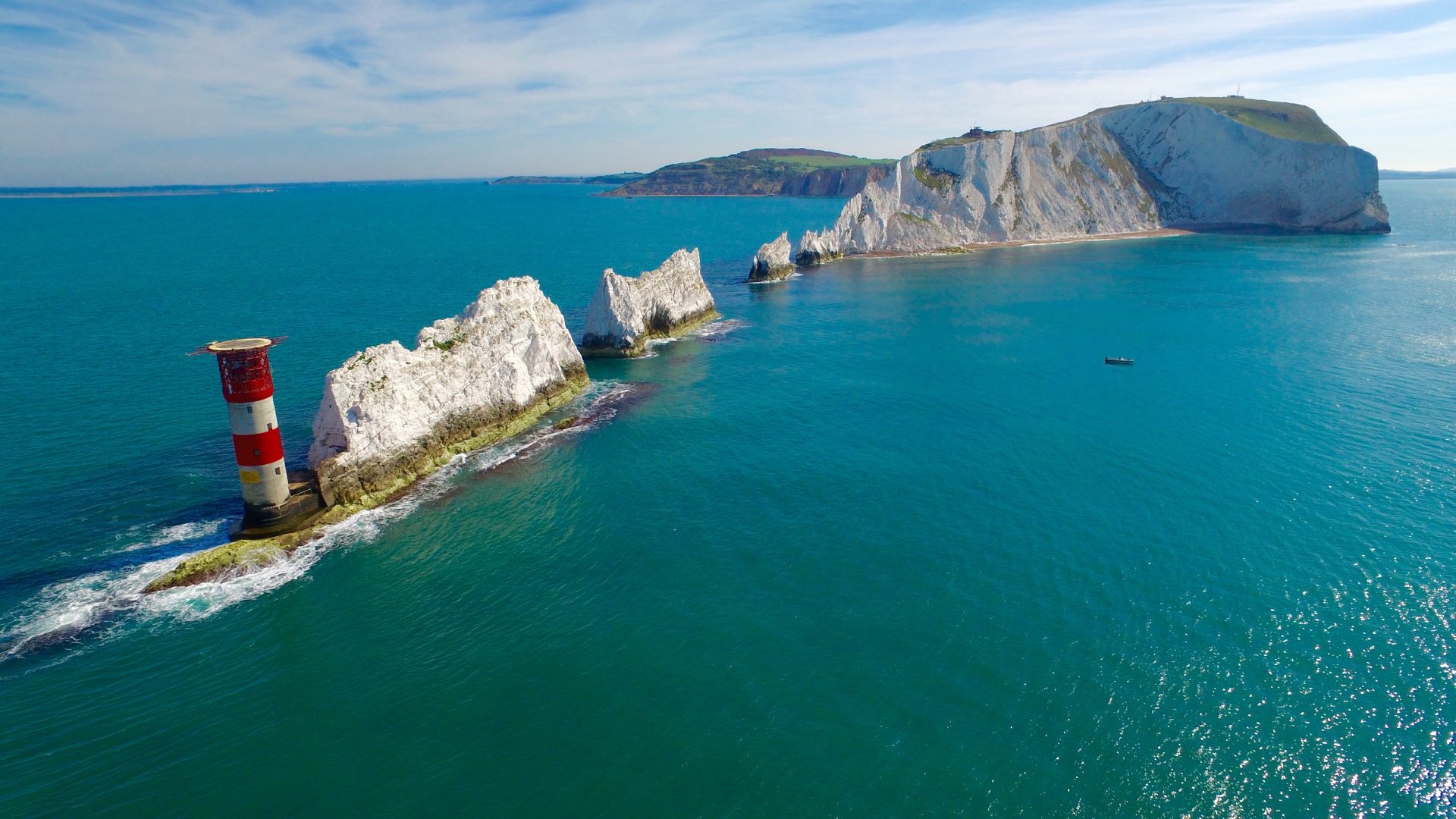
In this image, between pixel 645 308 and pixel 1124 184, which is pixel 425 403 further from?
pixel 1124 184

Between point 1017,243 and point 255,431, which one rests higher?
point 1017,243

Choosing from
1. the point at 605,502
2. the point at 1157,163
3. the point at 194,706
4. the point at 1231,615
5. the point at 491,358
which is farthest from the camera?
the point at 1157,163

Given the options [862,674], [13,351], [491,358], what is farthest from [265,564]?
[13,351]

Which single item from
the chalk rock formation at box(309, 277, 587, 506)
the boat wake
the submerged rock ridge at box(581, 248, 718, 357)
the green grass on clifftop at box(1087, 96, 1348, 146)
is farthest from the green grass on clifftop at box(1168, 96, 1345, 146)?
the boat wake

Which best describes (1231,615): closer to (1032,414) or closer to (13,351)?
(1032,414)

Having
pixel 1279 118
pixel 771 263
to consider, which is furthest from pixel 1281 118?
pixel 771 263

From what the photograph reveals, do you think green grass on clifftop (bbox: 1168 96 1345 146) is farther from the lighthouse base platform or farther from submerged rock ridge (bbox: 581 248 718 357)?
the lighthouse base platform
